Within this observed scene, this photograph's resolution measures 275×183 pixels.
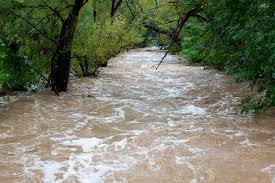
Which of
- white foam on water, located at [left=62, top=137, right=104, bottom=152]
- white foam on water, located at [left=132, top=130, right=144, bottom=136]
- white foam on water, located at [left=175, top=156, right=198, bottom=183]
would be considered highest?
white foam on water, located at [left=175, top=156, right=198, bottom=183]

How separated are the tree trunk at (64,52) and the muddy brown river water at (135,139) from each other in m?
0.41

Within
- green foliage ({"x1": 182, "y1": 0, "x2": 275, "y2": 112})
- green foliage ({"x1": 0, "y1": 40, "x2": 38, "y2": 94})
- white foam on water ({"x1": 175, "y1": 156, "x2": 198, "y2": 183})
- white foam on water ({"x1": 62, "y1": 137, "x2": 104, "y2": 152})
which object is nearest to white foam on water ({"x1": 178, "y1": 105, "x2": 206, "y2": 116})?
green foliage ({"x1": 182, "y1": 0, "x2": 275, "y2": 112})

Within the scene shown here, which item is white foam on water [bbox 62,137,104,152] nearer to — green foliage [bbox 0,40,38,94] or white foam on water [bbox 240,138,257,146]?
white foam on water [bbox 240,138,257,146]

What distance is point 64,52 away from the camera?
12328 millimetres

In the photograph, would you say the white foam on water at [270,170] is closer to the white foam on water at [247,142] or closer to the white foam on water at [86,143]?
the white foam on water at [247,142]

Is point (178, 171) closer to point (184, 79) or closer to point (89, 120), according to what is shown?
point (89, 120)

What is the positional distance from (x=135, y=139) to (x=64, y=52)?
16.8ft

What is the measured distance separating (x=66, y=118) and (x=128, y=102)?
2.52m

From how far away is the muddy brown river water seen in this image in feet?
20.7

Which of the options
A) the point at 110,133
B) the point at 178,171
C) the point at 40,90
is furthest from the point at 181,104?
the point at 178,171

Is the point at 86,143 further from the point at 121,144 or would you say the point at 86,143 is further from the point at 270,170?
the point at 270,170

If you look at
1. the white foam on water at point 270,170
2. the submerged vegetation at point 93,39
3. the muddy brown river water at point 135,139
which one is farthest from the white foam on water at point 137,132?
the white foam on water at point 270,170

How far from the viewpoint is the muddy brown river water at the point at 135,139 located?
630cm

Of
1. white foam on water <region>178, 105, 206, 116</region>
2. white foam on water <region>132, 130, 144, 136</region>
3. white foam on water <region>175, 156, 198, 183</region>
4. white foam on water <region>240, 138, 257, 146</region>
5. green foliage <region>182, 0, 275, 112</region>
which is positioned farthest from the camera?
white foam on water <region>178, 105, 206, 116</region>
